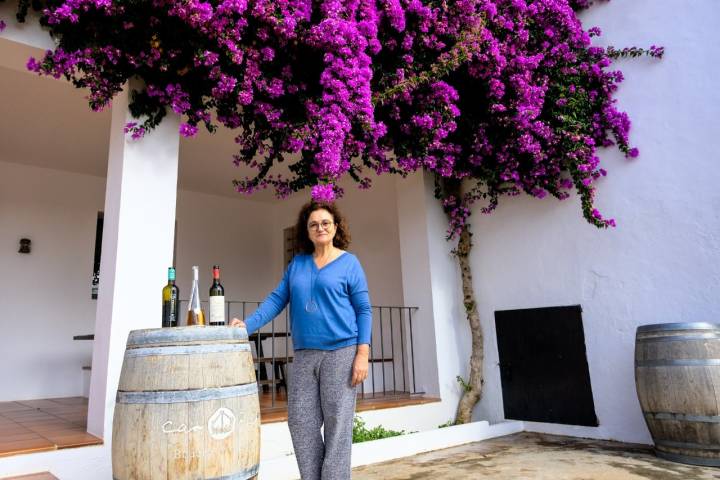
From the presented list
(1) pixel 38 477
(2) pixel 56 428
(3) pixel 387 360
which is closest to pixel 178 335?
(1) pixel 38 477

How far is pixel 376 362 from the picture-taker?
5086 millimetres

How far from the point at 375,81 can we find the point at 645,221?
2.09 metres

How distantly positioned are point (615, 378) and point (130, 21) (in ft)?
12.3

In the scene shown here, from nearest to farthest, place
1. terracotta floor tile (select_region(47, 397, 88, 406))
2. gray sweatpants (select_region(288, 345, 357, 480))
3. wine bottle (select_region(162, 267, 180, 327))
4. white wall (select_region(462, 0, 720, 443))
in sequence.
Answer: gray sweatpants (select_region(288, 345, 357, 480))
wine bottle (select_region(162, 267, 180, 327))
white wall (select_region(462, 0, 720, 443))
terracotta floor tile (select_region(47, 397, 88, 406))

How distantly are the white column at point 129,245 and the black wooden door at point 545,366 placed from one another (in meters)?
2.73

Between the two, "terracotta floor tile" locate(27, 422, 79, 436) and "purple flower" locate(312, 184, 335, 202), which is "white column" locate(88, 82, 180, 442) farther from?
"purple flower" locate(312, 184, 335, 202)

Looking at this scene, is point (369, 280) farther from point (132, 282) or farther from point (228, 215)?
point (132, 282)

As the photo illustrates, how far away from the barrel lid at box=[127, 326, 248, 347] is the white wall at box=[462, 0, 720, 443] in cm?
301

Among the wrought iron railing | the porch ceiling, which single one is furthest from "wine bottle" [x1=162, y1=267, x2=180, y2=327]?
the wrought iron railing

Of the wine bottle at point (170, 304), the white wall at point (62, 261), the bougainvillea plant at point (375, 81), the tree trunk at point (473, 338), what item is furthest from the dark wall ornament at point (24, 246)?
the tree trunk at point (473, 338)

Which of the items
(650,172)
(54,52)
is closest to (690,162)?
(650,172)

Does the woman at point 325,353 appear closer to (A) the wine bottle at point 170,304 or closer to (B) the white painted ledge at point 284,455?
(A) the wine bottle at point 170,304

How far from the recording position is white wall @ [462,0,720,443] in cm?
319

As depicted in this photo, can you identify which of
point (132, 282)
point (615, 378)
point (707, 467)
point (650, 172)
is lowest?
point (707, 467)
